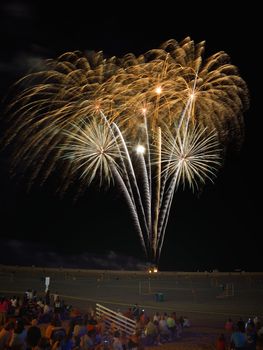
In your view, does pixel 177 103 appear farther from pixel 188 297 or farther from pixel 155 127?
pixel 188 297

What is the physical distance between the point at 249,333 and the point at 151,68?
16.2m

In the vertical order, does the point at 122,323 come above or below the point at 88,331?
below

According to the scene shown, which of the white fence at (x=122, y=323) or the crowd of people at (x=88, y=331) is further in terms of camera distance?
the white fence at (x=122, y=323)

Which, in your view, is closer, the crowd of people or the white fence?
the crowd of people

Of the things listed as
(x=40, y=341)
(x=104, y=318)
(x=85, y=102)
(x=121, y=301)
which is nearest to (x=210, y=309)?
(x=121, y=301)

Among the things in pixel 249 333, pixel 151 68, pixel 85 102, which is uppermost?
pixel 151 68

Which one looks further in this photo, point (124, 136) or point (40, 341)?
point (124, 136)

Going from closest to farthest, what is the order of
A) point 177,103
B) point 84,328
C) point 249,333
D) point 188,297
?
point 84,328 < point 249,333 < point 177,103 < point 188,297

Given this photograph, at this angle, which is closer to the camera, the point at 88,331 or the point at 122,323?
the point at 88,331

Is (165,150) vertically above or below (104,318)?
above

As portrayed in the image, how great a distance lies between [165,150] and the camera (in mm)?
30406

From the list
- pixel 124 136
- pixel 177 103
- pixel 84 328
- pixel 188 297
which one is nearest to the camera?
pixel 84 328

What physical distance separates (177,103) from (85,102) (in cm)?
585

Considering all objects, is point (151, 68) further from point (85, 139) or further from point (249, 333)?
point (249, 333)
